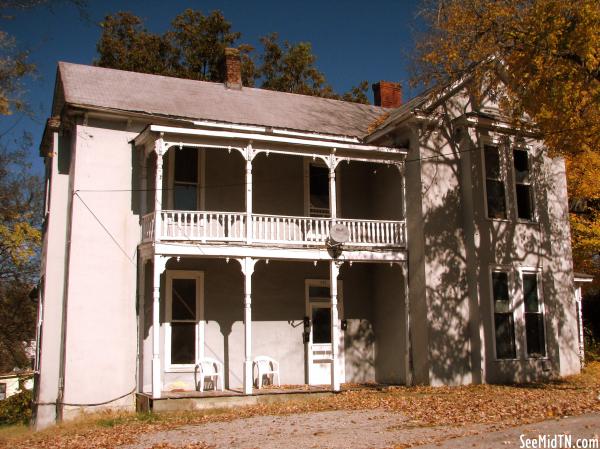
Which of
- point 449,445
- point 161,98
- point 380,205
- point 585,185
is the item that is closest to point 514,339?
point 380,205

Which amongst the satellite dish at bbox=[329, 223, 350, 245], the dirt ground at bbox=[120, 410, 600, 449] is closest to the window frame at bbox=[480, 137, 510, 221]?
the satellite dish at bbox=[329, 223, 350, 245]

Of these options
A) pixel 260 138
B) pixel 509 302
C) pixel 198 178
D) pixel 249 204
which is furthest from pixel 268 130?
pixel 509 302

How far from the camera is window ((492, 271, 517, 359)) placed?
56.3ft

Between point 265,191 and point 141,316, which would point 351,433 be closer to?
point 141,316

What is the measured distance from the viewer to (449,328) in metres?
16.9

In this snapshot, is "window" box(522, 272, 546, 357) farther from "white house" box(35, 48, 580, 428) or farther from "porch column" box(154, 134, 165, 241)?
"porch column" box(154, 134, 165, 241)

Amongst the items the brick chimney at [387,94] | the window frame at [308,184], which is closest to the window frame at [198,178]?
the window frame at [308,184]

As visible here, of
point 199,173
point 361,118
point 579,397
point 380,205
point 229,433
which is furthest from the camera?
point 361,118

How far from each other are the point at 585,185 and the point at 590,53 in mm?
9357

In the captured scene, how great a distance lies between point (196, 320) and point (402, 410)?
576cm

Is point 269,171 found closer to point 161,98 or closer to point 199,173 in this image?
point 199,173

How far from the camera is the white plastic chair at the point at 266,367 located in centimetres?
1645

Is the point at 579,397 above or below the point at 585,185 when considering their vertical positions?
below

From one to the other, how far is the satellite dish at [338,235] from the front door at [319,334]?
2.11 m
